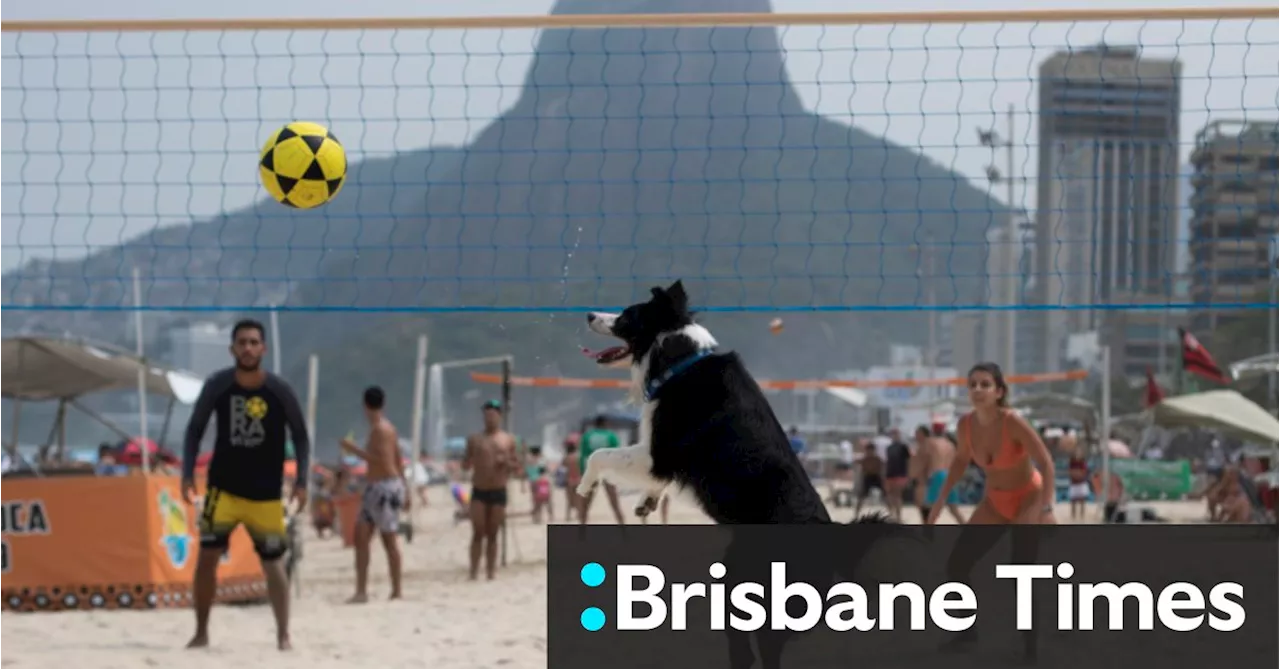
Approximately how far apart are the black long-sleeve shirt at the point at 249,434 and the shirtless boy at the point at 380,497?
2.85 metres

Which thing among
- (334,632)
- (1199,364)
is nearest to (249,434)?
(334,632)

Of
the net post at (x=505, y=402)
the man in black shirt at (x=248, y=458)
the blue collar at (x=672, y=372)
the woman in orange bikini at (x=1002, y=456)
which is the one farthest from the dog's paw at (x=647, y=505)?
the net post at (x=505, y=402)

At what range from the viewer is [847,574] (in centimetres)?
481

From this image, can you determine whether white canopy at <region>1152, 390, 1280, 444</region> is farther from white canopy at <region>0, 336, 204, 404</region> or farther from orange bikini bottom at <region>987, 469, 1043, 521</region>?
orange bikini bottom at <region>987, 469, 1043, 521</region>

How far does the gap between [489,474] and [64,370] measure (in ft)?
12.7

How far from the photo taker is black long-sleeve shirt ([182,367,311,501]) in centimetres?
724

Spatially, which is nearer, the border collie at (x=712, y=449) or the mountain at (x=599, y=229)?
the border collie at (x=712, y=449)

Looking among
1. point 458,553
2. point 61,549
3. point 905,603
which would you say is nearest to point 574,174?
point 458,553

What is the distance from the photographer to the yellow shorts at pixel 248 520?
23.7 feet

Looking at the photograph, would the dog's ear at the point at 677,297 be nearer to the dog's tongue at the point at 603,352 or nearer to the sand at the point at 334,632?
the dog's tongue at the point at 603,352

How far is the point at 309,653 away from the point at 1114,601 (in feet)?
12.7

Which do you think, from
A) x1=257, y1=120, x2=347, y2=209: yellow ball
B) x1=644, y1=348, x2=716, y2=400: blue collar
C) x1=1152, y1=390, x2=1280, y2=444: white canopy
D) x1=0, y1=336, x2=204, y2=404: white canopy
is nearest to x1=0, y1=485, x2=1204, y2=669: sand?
x1=644, y1=348, x2=716, y2=400: blue collar

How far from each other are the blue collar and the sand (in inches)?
14.3

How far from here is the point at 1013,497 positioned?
6.83 meters
